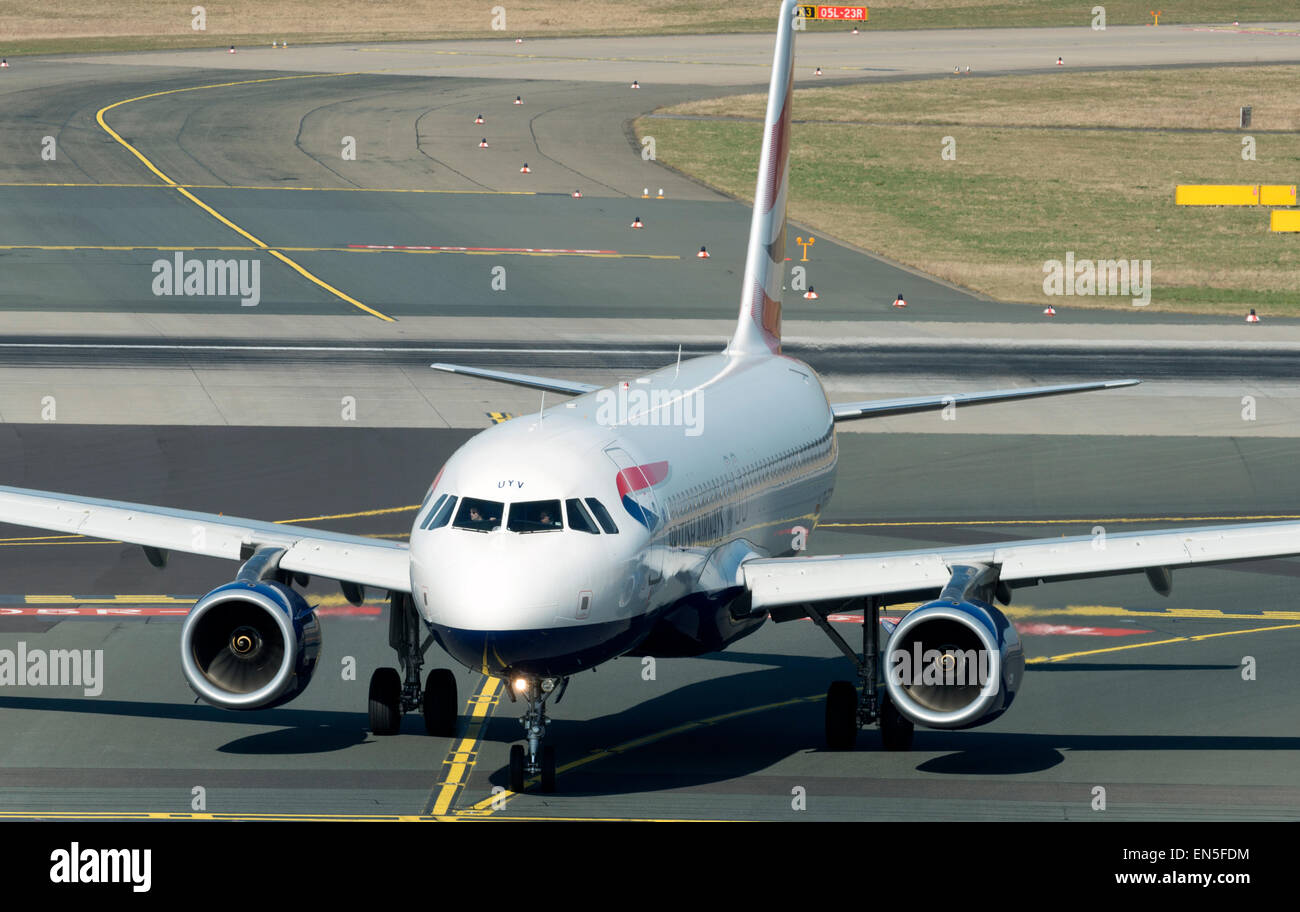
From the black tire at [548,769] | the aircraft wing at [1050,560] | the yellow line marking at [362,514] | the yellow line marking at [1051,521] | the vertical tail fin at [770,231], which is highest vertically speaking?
the vertical tail fin at [770,231]

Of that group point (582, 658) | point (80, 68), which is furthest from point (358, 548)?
point (80, 68)

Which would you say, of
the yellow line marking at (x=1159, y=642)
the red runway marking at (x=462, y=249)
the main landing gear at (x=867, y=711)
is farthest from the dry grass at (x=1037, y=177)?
the main landing gear at (x=867, y=711)

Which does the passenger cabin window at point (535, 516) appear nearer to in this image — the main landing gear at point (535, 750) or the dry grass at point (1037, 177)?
the main landing gear at point (535, 750)

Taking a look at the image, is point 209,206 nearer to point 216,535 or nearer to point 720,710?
point 216,535

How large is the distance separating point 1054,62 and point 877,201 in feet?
165

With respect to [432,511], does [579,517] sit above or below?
below

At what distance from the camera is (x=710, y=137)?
362ft

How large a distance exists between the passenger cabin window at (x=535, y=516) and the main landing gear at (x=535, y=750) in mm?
1959

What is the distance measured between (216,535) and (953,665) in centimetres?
1051

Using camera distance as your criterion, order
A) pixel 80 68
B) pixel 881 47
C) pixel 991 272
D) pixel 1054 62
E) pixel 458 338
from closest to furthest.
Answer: pixel 458 338 < pixel 991 272 < pixel 80 68 < pixel 1054 62 < pixel 881 47

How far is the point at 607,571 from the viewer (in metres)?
23.7

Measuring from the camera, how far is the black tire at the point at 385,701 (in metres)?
28.0

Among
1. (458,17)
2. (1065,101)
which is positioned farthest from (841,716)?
(458,17)

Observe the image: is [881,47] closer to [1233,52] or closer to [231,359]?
[1233,52]
